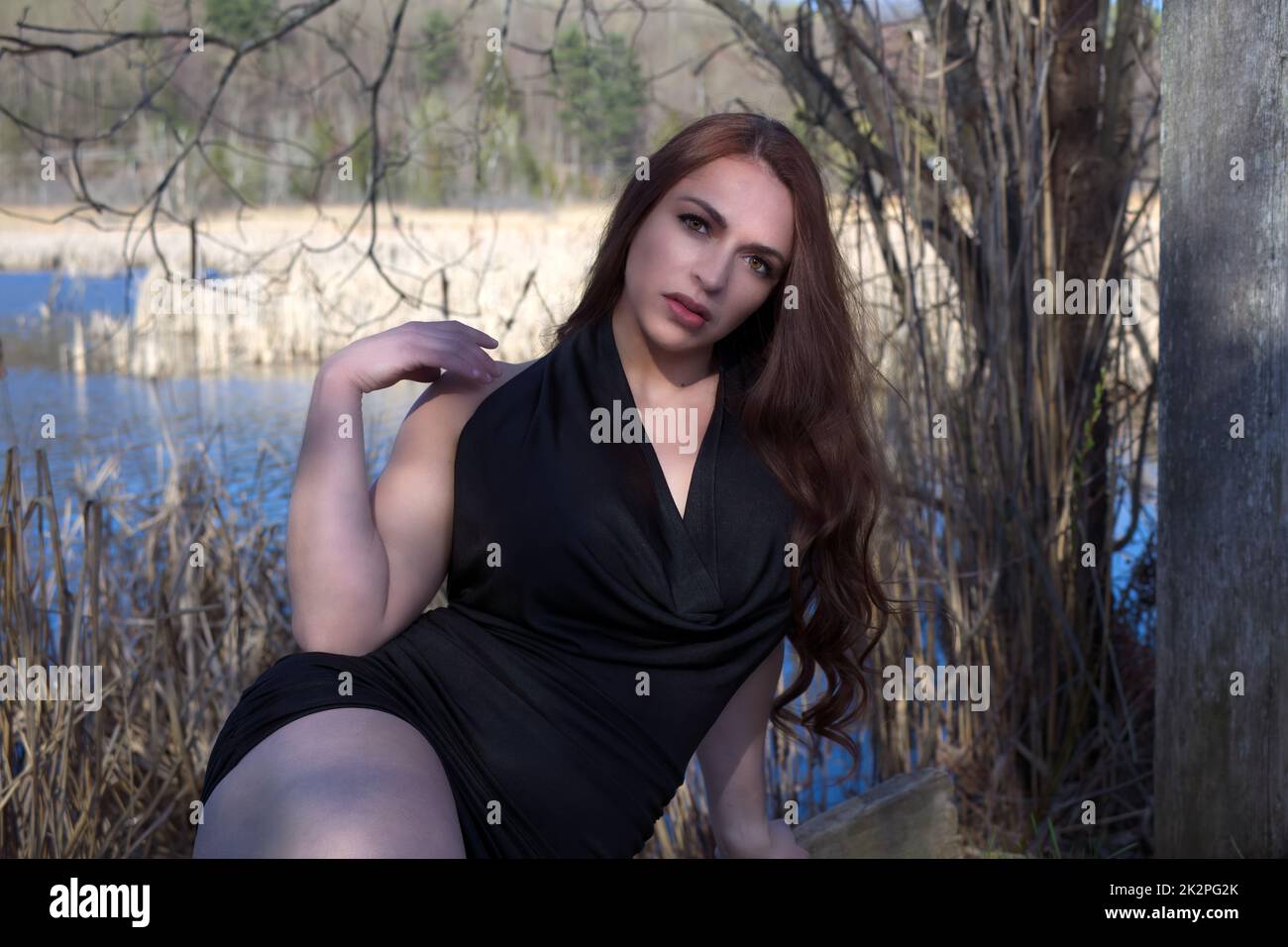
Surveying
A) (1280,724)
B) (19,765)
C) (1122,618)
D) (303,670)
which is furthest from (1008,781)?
(19,765)

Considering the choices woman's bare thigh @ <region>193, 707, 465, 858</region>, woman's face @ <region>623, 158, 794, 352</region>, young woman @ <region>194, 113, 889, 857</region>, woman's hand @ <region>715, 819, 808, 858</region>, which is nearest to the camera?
woman's bare thigh @ <region>193, 707, 465, 858</region>

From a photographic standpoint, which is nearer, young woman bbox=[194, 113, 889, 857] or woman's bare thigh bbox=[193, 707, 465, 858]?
woman's bare thigh bbox=[193, 707, 465, 858]

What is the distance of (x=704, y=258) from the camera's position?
1.66 m

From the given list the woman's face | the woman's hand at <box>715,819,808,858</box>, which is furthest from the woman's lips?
the woman's hand at <box>715,819,808,858</box>

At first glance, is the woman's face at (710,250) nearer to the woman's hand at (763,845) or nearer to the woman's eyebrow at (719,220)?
the woman's eyebrow at (719,220)

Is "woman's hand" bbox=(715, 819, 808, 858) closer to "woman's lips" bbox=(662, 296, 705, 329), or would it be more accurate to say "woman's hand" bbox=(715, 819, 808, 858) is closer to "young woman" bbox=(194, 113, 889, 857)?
"young woman" bbox=(194, 113, 889, 857)

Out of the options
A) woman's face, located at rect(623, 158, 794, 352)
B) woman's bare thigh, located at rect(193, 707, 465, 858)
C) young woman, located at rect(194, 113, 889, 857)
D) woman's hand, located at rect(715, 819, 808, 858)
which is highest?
woman's face, located at rect(623, 158, 794, 352)

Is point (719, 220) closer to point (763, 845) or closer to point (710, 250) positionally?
point (710, 250)

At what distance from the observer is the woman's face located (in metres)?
1.66

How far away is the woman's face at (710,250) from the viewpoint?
166cm

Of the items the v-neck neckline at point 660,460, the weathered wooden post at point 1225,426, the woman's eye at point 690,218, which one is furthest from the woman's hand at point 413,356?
the weathered wooden post at point 1225,426

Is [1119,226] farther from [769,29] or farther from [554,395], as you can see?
[554,395]

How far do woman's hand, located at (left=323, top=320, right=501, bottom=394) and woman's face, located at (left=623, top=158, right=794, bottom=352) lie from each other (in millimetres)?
236

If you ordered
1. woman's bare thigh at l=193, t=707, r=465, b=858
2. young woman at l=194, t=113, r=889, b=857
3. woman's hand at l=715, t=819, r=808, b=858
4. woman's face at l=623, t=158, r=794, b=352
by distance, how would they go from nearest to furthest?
woman's bare thigh at l=193, t=707, r=465, b=858 → young woman at l=194, t=113, r=889, b=857 → woman's face at l=623, t=158, r=794, b=352 → woman's hand at l=715, t=819, r=808, b=858
